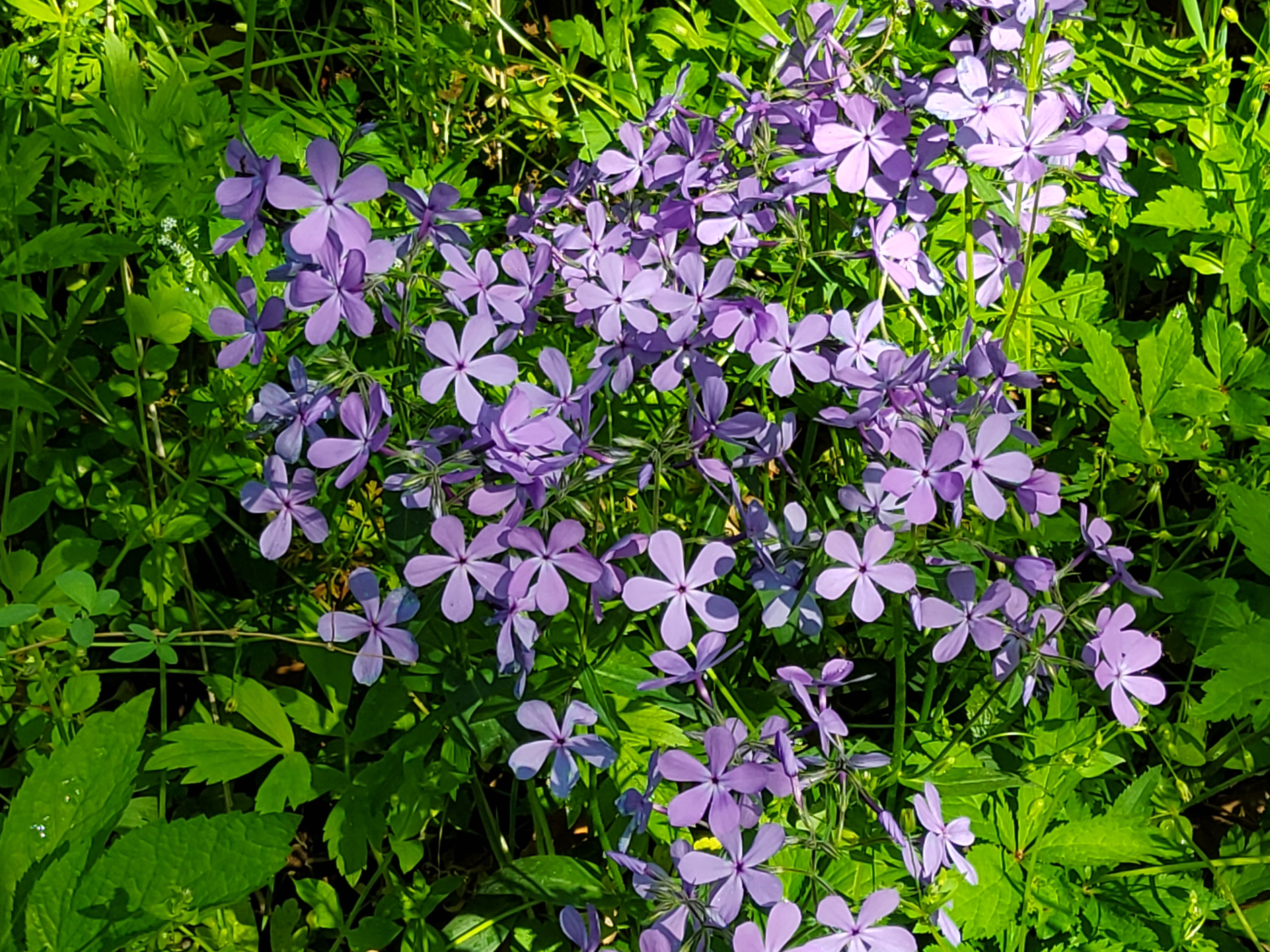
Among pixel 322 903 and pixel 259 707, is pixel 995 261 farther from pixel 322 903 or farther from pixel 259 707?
pixel 322 903

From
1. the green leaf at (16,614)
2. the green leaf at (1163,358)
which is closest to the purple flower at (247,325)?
the green leaf at (16,614)

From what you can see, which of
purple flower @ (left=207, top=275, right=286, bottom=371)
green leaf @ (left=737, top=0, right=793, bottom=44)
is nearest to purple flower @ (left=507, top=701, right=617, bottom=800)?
purple flower @ (left=207, top=275, right=286, bottom=371)

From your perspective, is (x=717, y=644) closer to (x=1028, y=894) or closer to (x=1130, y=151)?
(x=1028, y=894)

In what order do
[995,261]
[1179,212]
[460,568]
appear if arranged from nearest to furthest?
[460,568] < [995,261] < [1179,212]

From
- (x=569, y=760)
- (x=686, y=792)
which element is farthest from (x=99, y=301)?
(x=686, y=792)

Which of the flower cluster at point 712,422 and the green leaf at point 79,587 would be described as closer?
the flower cluster at point 712,422

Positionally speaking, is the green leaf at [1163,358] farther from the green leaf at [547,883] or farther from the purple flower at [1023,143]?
the green leaf at [547,883]

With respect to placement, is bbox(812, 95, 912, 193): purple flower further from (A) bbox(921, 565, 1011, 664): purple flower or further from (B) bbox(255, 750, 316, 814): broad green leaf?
(B) bbox(255, 750, 316, 814): broad green leaf

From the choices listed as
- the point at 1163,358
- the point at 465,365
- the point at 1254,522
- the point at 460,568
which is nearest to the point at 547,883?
the point at 460,568
